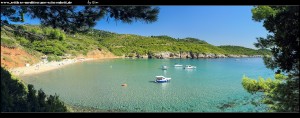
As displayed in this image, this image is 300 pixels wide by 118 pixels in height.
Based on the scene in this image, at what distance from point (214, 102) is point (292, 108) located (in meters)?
14.1
